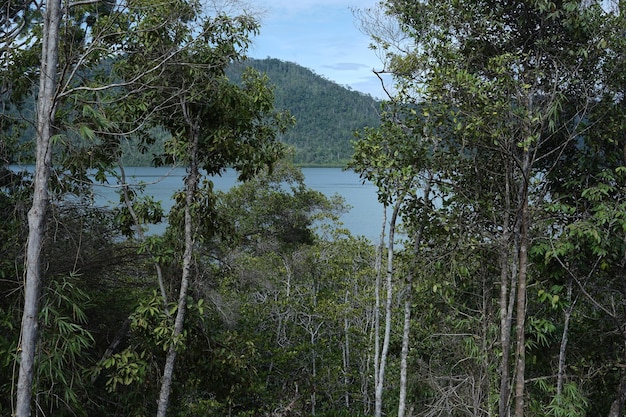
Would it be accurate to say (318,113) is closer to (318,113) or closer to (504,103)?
(318,113)

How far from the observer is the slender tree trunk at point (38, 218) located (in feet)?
10.6

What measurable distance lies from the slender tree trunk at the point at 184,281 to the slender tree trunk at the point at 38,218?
167cm

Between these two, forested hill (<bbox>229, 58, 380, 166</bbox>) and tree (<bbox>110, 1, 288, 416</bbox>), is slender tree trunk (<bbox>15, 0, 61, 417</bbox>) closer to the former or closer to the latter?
tree (<bbox>110, 1, 288, 416</bbox>)

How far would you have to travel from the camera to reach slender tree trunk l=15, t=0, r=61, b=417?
10.6ft

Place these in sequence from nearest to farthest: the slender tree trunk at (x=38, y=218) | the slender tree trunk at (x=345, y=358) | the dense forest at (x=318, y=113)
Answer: the slender tree trunk at (x=38, y=218), the slender tree trunk at (x=345, y=358), the dense forest at (x=318, y=113)

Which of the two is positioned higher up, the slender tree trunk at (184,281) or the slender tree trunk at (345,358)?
the slender tree trunk at (184,281)

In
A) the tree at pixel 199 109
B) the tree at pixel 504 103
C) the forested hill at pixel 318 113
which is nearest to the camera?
the tree at pixel 504 103

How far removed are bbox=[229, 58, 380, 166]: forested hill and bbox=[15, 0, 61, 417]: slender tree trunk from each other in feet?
146

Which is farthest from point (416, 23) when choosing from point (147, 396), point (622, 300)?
point (147, 396)

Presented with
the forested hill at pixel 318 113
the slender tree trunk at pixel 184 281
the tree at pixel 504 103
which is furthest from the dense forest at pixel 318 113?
the slender tree trunk at pixel 184 281

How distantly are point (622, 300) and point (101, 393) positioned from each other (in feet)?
17.2

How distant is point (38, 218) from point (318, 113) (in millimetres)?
65562

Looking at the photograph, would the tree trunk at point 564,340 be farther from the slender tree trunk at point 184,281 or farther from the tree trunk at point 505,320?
the slender tree trunk at point 184,281

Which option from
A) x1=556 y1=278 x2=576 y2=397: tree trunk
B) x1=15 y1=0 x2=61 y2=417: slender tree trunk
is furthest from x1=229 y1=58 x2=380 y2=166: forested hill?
x1=15 y1=0 x2=61 y2=417: slender tree trunk
